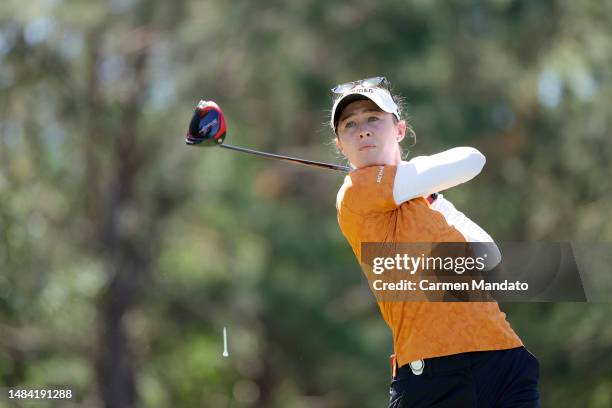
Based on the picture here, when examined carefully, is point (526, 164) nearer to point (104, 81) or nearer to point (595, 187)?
point (595, 187)

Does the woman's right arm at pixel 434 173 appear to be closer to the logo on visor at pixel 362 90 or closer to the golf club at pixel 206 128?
the logo on visor at pixel 362 90

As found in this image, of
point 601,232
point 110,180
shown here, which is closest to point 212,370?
point 110,180

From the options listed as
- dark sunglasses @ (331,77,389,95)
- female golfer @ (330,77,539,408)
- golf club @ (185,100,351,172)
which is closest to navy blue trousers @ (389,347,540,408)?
female golfer @ (330,77,539,408)

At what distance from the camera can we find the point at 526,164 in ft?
43.1

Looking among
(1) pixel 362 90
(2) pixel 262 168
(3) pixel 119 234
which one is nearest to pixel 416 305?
(1) pixel 362 90

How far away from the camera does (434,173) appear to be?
116 inches

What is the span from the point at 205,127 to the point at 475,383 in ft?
4.13

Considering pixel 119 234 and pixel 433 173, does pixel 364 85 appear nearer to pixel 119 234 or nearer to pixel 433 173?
pixel 433 173

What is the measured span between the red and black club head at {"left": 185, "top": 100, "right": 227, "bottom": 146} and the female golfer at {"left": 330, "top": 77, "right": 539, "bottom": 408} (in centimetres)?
68

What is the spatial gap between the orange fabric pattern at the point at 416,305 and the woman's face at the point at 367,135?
8cm

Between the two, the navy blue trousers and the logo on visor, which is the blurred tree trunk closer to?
the logo on visor

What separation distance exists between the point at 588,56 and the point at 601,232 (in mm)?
2129

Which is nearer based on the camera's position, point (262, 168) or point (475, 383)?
point (475, 383)

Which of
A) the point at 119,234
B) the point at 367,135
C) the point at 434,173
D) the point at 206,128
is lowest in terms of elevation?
the point at 434,173
